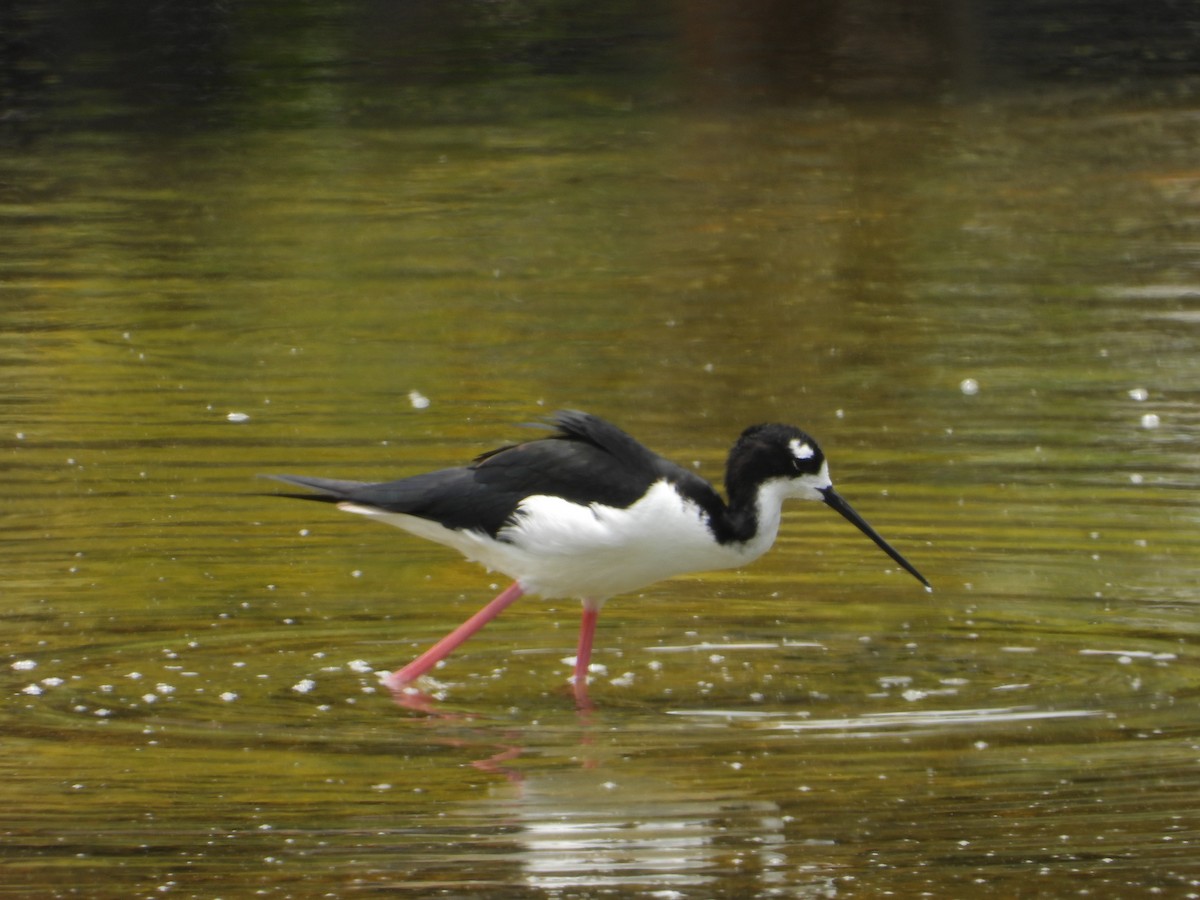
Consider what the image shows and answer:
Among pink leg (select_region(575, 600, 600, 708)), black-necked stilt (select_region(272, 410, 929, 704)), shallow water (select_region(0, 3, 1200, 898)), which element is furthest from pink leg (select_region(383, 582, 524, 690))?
pink leg (select_region(575, 600, 600, 708))

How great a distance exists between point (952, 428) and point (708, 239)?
4943 mm

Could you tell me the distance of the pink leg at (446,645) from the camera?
7.89 metres

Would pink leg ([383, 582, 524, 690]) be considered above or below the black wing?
below

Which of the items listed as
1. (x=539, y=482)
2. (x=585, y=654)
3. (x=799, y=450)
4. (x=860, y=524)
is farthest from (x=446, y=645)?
(x=860, y=524)

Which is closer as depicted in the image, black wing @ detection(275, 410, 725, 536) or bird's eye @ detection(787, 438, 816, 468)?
black wing @ detection(275, 410, 725, 536)

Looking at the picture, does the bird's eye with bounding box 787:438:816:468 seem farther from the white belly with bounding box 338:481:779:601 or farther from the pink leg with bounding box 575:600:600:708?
the pink leg with bounding box 575:600:600:708

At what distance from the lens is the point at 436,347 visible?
43.4ft

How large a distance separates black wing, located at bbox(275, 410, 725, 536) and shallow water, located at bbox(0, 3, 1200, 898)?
565 millimetres

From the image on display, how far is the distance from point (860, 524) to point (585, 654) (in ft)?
3.88

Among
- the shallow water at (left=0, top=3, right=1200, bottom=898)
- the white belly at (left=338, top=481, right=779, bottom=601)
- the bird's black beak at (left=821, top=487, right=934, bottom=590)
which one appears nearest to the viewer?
the shallow water at (left=0, top=3, right=1200, bottom=898)

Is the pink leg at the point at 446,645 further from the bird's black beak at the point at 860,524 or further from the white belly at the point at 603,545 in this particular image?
the bird's black beak at the point at 860,524

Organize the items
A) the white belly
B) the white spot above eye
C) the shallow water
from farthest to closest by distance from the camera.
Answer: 1. the white spot above eye
2. the white belly
3. the shallow water

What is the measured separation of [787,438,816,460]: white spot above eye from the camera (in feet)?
26.2

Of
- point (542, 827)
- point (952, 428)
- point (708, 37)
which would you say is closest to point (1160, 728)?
point (542, 827)
